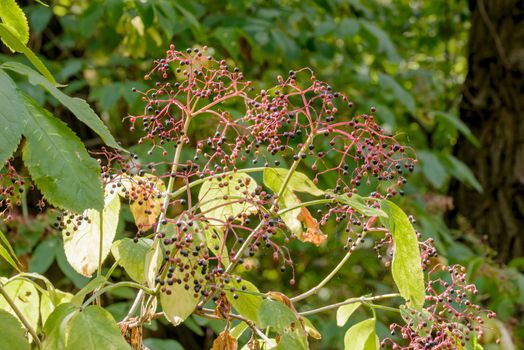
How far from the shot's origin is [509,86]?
14.0 feet

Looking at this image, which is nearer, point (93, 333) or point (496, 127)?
point (93, 333)

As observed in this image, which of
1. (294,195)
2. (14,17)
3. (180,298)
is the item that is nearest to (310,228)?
(294,195)

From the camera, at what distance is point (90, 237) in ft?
4.58

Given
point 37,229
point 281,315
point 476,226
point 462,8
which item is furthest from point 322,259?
point 281,315

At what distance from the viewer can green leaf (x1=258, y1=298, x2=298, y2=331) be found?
1113 millimetres

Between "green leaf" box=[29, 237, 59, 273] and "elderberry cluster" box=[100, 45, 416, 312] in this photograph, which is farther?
"green leaf" box=[29, 237, 59, 273]

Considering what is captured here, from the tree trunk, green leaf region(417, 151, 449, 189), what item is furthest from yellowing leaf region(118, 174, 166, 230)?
the tree trunk

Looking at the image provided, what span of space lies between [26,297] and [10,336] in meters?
0.36

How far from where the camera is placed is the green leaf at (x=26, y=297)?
1.37 m

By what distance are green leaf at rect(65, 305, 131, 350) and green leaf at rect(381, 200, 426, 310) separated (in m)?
0.36

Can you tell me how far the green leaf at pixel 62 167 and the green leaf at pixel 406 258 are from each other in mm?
→ 378

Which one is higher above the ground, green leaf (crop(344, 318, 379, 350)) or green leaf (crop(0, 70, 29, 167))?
green leaf (crop(0, 70, 29, 167))

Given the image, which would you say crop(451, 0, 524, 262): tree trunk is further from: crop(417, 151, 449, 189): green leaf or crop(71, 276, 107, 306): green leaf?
crop(71, 276, 107, 306): green leaf

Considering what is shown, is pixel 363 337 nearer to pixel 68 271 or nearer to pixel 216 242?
pixel 216 242
